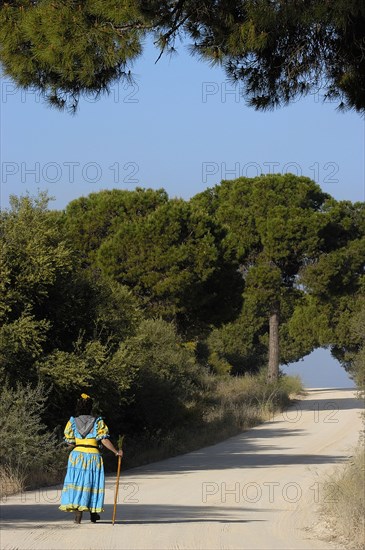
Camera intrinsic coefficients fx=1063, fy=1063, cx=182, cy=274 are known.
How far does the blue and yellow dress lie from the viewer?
13.4 meters

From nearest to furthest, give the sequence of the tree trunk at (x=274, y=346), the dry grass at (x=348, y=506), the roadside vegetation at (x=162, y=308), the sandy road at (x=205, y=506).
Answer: the sandy road at (x=205, y=506) → the dry grass at (x=348, y=506) → the roadside vegetation at (x=162, y=308) → the tree trunk at (x=274, y=346)

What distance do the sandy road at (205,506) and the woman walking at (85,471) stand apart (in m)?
0.27

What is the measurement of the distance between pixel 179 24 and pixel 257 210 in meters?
40.3

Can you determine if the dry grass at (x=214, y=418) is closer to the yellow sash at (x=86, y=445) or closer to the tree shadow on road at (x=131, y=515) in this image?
the tree shadow on road at (x=131, y=515)

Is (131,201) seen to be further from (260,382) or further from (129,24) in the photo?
(129,24)

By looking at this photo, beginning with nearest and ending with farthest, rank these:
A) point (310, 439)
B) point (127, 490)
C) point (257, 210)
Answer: point (127, 490) → point (310, 439) → point (257, 210)

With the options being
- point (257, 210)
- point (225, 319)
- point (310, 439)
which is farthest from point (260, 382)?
point (310, 439)

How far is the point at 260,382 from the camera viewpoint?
2030 inches

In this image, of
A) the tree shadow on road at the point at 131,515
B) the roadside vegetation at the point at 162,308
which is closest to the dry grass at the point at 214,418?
the roadside vegetation at the point at 162,308

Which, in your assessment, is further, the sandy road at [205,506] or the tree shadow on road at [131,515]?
the tree shadow on road at [131,515]

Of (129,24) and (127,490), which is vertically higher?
(129,24)

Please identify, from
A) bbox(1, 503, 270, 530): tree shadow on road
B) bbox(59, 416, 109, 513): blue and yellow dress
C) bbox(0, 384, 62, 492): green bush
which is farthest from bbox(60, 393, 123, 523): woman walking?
bbox(0, 384, 62, 492): green bush

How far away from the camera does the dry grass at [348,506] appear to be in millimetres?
12477

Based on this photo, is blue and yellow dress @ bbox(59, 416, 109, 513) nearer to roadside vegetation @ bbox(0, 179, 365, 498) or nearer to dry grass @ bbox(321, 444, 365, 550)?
dry grass @ bbox(321, 444, 365, 550)
